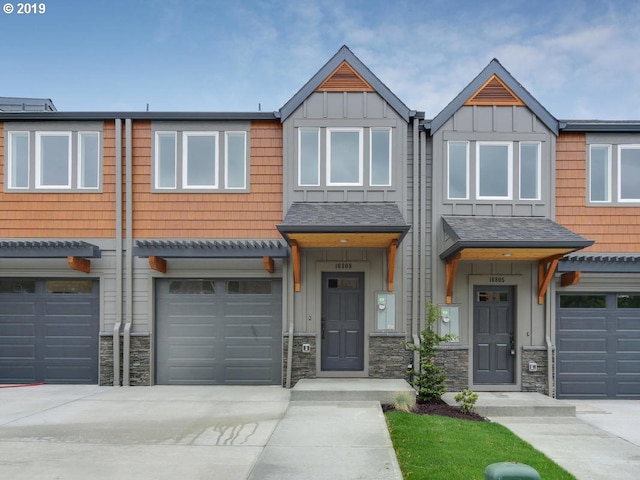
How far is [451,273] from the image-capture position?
10469 millimetres

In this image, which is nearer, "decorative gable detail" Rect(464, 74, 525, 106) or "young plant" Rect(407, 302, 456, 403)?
"young plant" Rect(407, 302, 456, 403)

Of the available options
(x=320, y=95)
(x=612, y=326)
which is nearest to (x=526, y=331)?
(x=612, y=326)

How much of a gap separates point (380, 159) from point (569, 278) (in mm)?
4687

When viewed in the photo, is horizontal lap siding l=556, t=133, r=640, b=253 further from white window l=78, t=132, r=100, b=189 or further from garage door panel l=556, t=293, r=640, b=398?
white window l=78, t=132, r=100, b=189

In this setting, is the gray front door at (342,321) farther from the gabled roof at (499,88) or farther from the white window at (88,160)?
the white window at (88,160)

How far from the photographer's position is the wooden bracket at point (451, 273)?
1026cm

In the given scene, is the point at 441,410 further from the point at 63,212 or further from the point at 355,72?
the point at 63,212

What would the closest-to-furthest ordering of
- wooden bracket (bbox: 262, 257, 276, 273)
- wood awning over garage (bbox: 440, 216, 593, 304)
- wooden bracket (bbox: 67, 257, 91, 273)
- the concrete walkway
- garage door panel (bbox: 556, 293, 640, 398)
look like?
the concrete walkway < wood awning over garage (bbox: 440, 216, 593, 304) < wooden bracket (bbox: 67, 257, 91, 273) < wooden bracket (bbox: 262, 257, 276, 273) < garage door panel (bbox: 556, 293, 640, 398)

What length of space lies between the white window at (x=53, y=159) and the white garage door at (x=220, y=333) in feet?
10.3

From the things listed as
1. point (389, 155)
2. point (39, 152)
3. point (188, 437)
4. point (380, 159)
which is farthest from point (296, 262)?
point (39, 152)

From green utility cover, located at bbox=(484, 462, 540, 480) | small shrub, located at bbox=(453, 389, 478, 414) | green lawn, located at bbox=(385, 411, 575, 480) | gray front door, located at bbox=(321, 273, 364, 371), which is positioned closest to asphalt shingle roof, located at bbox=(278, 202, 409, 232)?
gray front door, located at bbox=(321, 273, 364, 371)

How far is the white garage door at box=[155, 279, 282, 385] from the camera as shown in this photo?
36.6 ft

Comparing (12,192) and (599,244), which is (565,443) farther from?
(12,192)

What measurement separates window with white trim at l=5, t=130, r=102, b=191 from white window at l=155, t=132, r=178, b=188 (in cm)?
127
